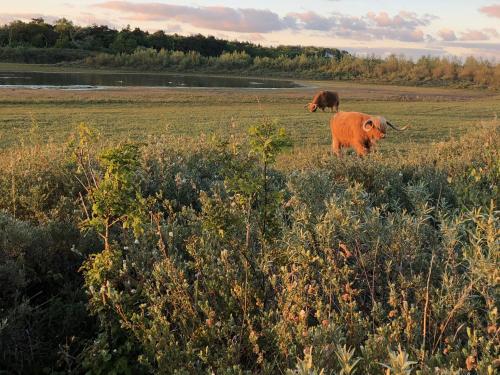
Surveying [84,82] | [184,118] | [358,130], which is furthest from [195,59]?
[358,130]

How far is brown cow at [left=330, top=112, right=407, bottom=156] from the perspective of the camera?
13.7m

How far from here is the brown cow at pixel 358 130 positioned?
1367 centimetres

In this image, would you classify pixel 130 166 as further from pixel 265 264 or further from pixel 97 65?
pixel 97 65

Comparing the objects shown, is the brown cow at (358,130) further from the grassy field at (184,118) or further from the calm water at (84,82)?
the calm water at (84,82)

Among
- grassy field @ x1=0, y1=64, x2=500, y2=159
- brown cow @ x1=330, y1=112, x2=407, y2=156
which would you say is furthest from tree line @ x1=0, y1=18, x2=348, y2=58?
brown cow @ x1=330, y1=112, x2=407, y2=156

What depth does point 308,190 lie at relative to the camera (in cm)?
570

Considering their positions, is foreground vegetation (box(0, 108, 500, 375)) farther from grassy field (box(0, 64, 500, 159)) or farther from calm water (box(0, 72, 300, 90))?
calm water (box(0, 72, 300, 90))

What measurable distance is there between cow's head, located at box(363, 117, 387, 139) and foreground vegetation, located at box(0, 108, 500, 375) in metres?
8.61

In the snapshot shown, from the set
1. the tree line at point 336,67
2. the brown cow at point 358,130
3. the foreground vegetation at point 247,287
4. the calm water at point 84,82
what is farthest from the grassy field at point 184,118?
the tree line at point 336,67

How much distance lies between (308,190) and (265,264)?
227 centimetres

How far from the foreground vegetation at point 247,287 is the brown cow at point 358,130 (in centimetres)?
865

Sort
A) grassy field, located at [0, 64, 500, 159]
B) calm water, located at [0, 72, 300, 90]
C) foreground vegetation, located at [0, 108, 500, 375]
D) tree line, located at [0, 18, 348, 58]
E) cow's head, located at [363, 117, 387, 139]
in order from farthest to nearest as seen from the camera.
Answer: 1. tree line, located at [0, 18, 348, 58]
2. calm water, located at [0, 72, 300, 90]
3. grassy field, located at [0, 64, 500, 159]
4. cow's head, located at [363, 117, 387, 139]
5. foreground vegetation, located at [0, 108, 500, 375]

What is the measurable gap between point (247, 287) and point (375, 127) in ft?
35.7

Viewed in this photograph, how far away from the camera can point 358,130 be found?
14070 millimetres
